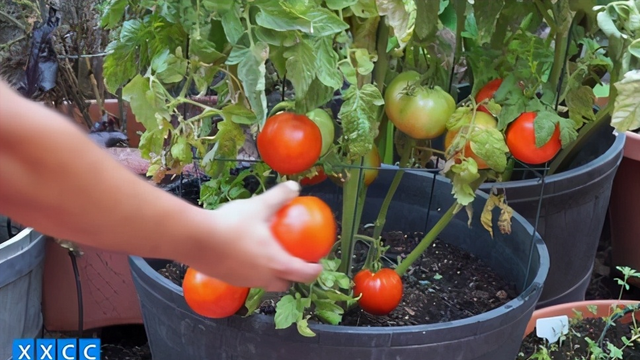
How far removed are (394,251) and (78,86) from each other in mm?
796

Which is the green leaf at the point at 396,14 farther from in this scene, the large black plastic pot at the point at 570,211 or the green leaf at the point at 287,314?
the large black plastic pot at the point at 570,211

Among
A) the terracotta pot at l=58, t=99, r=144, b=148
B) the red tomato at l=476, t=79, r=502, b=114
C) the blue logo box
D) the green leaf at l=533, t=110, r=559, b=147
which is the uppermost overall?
the red tomato at l=476, t=79, r=502, b=114

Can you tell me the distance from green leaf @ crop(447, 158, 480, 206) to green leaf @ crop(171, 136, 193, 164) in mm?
299

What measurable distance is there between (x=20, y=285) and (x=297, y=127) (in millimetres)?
653

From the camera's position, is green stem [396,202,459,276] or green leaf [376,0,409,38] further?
green stem [396,202,459,276]

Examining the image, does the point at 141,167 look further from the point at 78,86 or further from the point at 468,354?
the point at 468,354

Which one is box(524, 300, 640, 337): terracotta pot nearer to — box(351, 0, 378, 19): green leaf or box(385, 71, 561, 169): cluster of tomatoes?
box(385, 71, 561, 169): cluster of tomatoes

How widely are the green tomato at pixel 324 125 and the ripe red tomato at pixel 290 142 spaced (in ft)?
0.12

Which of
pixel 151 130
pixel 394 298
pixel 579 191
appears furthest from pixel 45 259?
pixel 579 191

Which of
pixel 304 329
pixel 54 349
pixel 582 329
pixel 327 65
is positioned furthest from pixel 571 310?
pixel 54 349

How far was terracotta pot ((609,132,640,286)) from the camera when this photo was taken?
1.41m

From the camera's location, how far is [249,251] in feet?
1.29

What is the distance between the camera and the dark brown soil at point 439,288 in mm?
933

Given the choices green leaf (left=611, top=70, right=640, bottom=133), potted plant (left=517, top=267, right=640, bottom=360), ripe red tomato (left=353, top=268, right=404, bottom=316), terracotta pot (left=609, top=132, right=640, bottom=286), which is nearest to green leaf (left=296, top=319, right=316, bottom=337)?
ripe red tomato (left=353, top=268, right=404, bottom=316)
